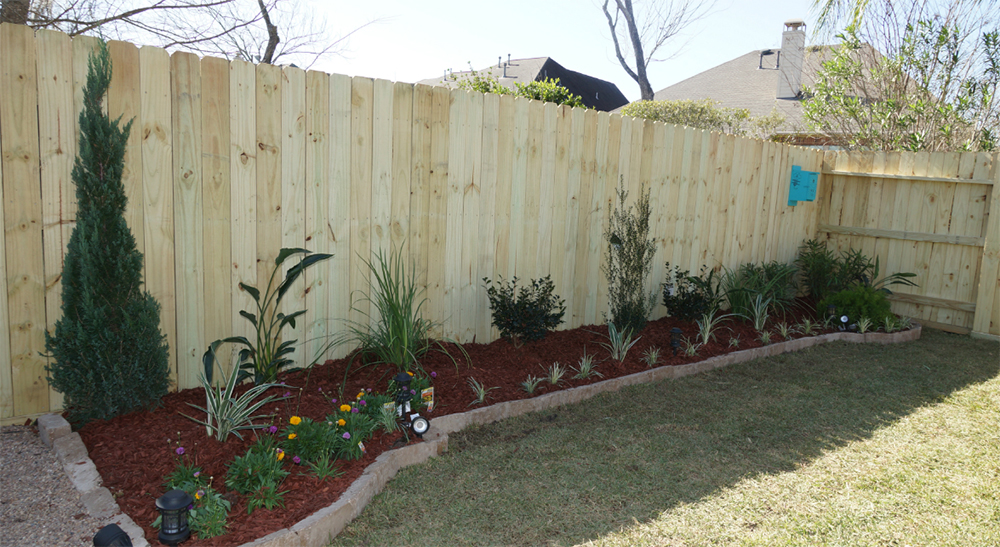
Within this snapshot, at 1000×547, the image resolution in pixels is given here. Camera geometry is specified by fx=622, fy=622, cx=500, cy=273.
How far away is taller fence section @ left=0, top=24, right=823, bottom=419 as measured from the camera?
284cm

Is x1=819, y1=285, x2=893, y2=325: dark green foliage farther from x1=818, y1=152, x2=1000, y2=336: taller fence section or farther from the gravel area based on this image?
the gravel area

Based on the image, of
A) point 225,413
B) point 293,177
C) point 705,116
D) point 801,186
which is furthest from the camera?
point 705,116

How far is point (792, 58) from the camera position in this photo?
1631 centimetres

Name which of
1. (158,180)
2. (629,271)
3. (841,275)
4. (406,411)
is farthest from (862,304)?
(158,180)

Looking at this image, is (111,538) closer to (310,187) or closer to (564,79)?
(310,187)

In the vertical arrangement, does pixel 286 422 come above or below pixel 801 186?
below

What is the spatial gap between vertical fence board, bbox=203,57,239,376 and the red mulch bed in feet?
1.52

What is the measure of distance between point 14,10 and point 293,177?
11.2 feet

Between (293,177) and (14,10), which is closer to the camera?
(293,177)

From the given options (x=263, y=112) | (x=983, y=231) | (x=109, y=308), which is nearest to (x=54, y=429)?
(x=109, y=308)

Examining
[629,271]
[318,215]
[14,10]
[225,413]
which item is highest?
[14,10]

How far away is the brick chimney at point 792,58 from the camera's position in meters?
16.1

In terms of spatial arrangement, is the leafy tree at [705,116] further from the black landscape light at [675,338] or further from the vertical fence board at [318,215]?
the vertical fence board at [318,215]

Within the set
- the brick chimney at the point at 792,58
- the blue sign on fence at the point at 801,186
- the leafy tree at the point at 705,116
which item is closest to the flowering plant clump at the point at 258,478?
the blue sign on fence at the point at 801,186
